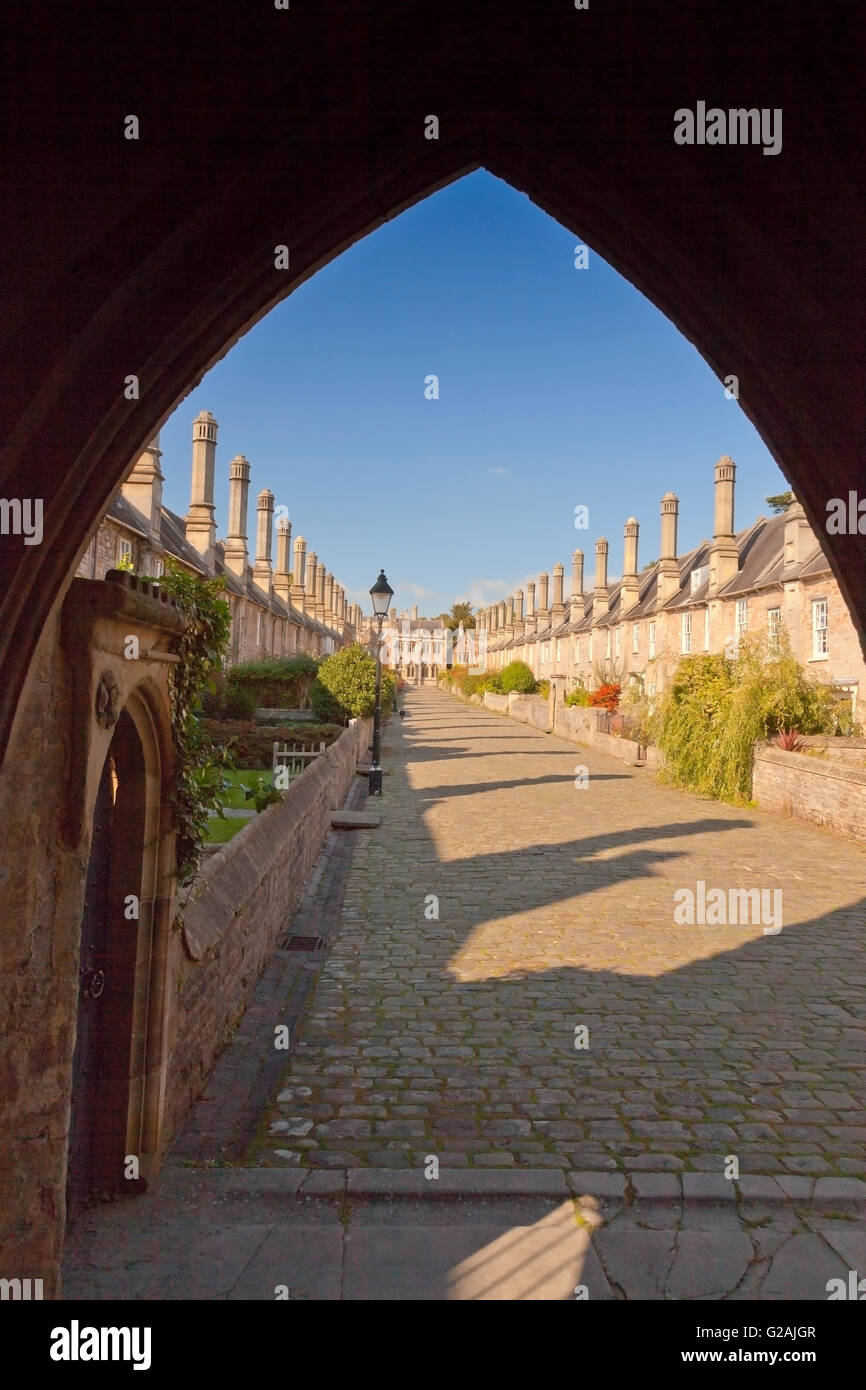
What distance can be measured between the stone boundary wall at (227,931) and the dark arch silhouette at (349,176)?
10.3 feet

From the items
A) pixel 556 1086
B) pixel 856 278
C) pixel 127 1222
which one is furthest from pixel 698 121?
pixel 556 1086

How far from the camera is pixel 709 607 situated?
3572 cm

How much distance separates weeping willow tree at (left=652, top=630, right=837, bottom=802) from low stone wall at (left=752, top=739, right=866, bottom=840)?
61cm

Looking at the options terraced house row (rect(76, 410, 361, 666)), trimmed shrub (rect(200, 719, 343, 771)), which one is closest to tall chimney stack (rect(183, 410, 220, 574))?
terraced house row (rect(76, 410, 361, 666))

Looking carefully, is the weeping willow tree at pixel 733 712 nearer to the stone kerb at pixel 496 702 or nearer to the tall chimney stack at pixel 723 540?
the tall chimney stack at pixel 723 540

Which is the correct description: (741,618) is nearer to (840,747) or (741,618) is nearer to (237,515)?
(840,747)

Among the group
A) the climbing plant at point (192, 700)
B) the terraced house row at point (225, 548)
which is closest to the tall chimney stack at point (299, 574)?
the terraced house row at point (225, 548)

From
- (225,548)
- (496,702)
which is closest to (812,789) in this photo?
(225,548)

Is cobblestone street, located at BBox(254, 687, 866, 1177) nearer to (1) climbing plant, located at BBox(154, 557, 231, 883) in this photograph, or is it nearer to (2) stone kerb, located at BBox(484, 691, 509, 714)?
(1) climbing plant, located at BBox(154, 557, 231, 883)

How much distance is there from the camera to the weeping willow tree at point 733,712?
1994 centimetres

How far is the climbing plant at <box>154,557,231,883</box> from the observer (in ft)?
15.4

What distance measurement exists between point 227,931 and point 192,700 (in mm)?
2119

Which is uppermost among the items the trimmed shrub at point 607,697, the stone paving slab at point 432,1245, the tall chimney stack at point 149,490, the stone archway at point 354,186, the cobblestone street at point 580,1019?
the tall chimney stack at point 149,490
